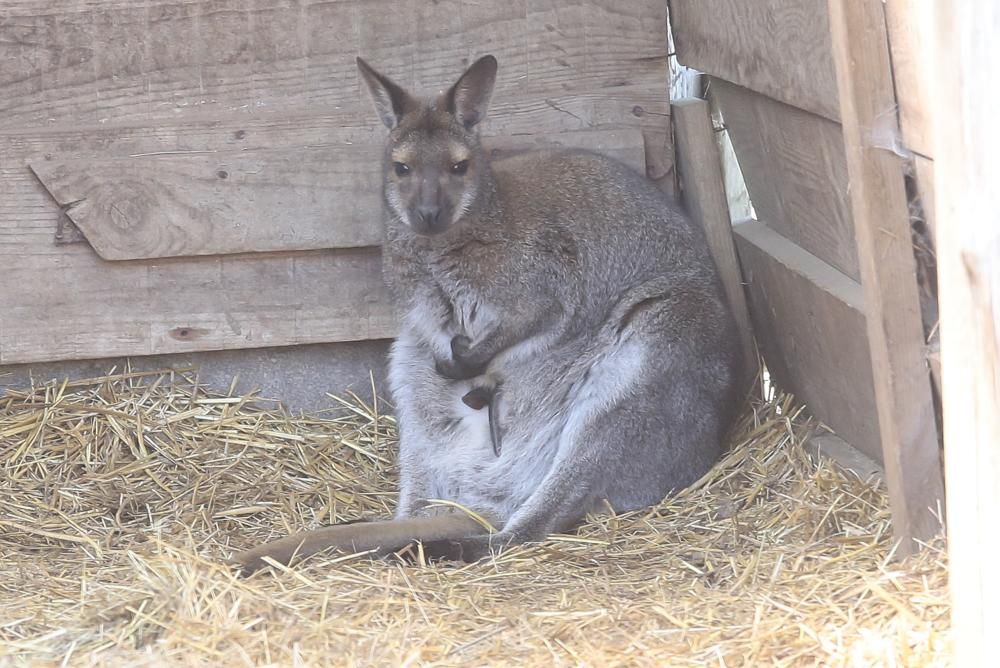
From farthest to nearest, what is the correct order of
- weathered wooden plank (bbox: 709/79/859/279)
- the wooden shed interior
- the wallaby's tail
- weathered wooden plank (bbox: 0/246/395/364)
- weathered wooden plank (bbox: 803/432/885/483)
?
weathered wooden plank (bbox: 0/246/395/364)
the wooden shed interior
weathered wooden plank (bbox: 803/432/885/483)
weathered wooden plank (bbox: 709/79/859/279)
the wallaby's tail

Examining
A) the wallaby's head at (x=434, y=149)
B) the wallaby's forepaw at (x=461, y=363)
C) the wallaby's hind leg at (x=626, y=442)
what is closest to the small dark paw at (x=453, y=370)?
the wallaby's forepaw at (x=461, y=363)

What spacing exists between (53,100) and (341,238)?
1097mm

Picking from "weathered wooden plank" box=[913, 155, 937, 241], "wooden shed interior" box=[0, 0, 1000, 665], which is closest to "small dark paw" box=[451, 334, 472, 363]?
"wooden shed interior" box=[0, 0, 1000, 665]

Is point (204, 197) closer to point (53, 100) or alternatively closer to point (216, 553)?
point (53, 100)

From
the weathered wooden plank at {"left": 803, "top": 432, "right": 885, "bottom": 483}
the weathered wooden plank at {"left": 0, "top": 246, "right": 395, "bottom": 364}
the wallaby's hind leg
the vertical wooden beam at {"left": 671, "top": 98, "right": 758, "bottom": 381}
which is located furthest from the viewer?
the vertical wooden beam at {"left": 671, "top": 98, "right": 758, "bottom": 381}

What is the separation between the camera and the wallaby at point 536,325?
401 cm

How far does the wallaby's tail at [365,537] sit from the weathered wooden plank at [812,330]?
121cm

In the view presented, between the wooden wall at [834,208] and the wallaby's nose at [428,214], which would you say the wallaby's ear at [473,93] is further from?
the wooden wall at [834,208]

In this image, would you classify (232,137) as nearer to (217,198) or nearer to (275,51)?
(217,198)

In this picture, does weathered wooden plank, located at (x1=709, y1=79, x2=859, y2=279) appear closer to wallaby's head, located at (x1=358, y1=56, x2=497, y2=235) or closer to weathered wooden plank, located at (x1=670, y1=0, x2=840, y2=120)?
weathered wooden plank, located at (x1=670, y1=0, x2=840, y2=120)

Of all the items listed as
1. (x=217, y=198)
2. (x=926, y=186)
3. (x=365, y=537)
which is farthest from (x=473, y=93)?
(x=926, y=186)

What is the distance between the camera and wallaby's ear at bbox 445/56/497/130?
407cm

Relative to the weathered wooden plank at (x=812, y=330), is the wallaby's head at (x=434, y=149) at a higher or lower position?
higher

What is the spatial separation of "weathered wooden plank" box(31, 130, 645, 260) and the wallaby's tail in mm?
1190
